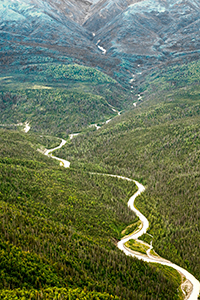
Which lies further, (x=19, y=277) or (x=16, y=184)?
(x=16, y=184)

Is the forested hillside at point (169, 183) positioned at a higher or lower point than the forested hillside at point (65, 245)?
higher

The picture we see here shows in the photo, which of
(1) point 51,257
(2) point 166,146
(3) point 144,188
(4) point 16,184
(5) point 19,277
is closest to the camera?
(5) point 19,277

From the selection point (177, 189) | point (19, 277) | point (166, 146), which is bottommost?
point (19, 277)

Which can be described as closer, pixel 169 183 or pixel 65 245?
pixel 65 245

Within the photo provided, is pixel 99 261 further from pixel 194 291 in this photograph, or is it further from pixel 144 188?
pixel 144 188

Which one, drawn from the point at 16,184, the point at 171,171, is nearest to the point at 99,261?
the point at 16,184

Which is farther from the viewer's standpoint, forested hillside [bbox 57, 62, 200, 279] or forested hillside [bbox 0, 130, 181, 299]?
forested hillside [bbox 57, 62, 200, 279]

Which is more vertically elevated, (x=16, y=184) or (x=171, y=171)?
(x=171, y=171)

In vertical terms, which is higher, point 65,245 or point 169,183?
point 169,183

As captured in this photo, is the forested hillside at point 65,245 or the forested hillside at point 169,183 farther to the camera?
the forested hillside at point 169,183

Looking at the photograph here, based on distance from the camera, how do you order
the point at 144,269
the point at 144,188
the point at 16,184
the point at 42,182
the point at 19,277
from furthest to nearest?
the point at 144,188
the point at 42,182
the point at 16,184
the point at 144,269
the point at 19,277

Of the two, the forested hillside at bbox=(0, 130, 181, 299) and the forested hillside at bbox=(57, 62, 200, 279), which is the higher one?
the forested hillside at bbox=(57, 62, 200, 279)
